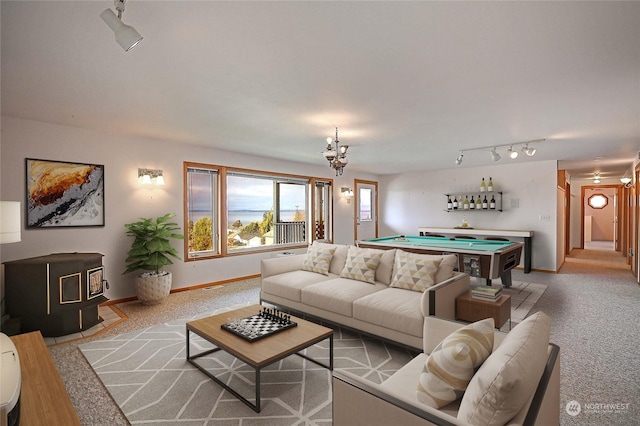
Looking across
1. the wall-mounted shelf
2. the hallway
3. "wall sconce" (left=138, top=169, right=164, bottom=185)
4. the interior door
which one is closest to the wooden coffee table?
"wall sconce" (left=138, top=169, right=164, bottom=185)

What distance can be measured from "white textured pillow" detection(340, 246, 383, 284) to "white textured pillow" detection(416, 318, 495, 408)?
2.26 metres

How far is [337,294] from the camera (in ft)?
11.0

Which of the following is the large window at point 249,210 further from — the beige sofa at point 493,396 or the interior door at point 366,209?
the beige sofa at point 493,396

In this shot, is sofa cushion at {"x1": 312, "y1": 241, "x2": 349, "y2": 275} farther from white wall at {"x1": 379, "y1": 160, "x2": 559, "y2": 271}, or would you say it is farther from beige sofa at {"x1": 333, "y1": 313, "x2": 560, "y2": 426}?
white wall at {"x1": 379, "y1": 160, "x2": 559, "y2": 271}

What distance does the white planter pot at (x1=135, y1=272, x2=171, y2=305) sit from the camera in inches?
174

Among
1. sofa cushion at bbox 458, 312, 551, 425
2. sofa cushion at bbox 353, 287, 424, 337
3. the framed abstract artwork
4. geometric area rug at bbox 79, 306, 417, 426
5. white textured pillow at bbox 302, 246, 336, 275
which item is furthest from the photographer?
white textured pillow at bbox 302, 246, 336, 275

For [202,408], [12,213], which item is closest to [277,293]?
[202,408]

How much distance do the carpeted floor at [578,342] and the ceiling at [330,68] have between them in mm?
2452

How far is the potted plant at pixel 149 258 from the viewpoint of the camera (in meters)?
4.43

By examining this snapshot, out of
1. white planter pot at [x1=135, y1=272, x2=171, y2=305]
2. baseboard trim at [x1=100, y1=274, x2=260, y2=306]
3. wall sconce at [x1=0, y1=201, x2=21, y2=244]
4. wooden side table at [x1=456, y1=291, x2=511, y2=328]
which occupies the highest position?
wall sconce at [x1=0, y1=201, x2=21, y2=244]

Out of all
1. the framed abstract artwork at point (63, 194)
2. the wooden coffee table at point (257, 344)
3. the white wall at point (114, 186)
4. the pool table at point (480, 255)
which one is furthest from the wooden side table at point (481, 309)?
the framed abstract artwork at point (63, 194)

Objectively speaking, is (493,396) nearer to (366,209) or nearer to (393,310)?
(393,310)

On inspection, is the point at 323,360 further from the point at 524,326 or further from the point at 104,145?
the point at 104,145

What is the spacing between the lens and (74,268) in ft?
11.6
